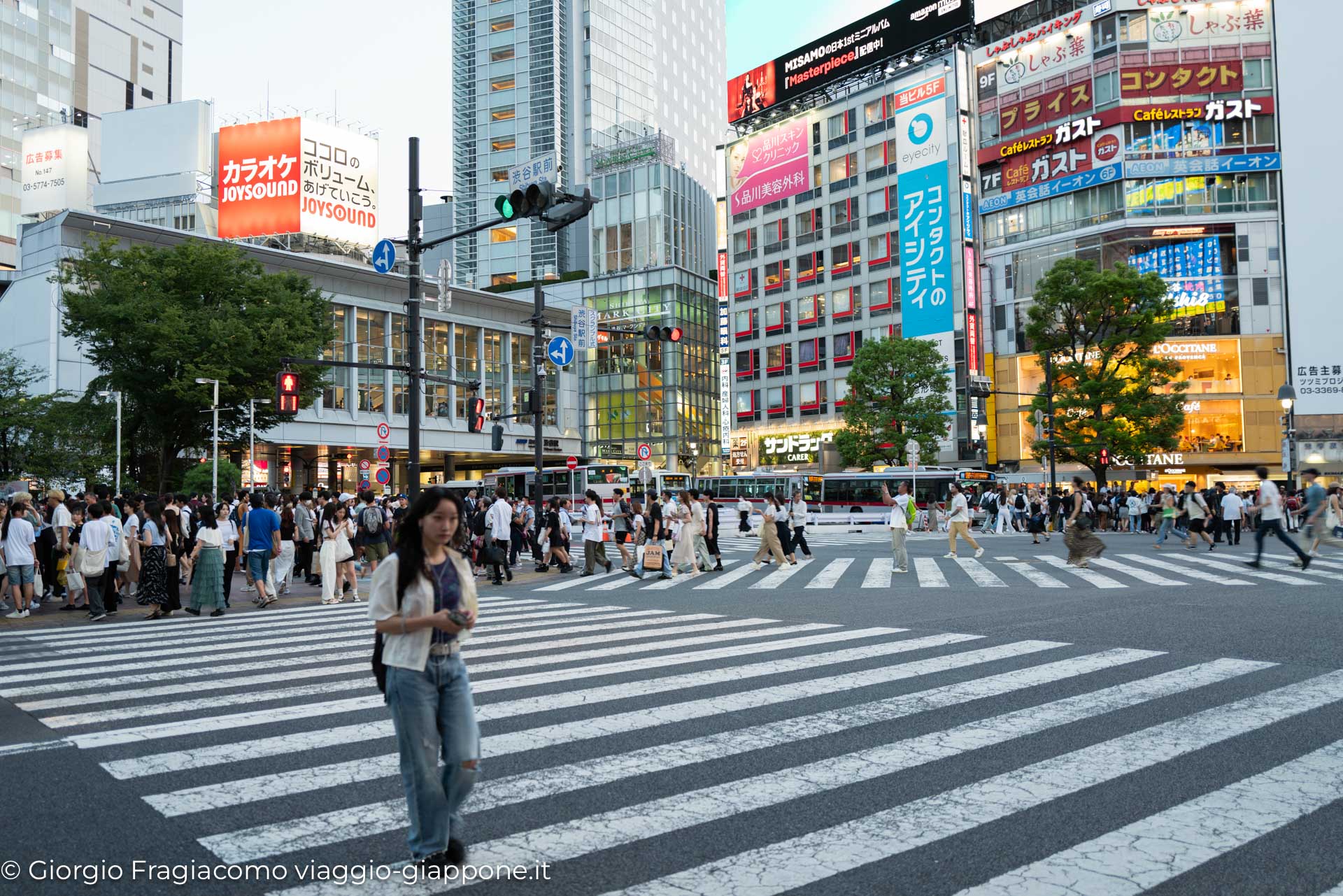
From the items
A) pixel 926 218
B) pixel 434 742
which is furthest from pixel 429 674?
pixel 926 218

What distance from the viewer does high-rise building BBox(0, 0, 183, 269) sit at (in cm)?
9169

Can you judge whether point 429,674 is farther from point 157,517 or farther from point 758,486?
point 758,486

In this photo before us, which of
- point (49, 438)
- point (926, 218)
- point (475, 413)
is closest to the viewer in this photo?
point (475, 413)

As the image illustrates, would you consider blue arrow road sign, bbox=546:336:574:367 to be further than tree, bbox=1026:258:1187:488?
No

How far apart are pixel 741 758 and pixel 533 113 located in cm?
8818

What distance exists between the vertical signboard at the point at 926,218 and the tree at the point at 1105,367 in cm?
1616

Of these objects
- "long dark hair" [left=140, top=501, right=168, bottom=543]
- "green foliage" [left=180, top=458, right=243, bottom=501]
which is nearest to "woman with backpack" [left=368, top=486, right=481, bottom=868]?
"long dark hair" [left=140, top=501, right=168, bottom=543]

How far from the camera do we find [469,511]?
26.5 meters

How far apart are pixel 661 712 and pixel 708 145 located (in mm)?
119688

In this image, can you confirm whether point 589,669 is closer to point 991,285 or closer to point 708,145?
point 991,285

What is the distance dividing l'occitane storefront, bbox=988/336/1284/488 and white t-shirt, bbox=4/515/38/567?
150 ft

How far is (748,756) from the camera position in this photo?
5.46 meters

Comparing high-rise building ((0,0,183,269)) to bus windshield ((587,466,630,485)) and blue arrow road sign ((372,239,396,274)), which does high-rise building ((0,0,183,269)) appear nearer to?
bus windshield ((587,466,630,485))

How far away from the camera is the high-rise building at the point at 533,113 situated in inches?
3339
